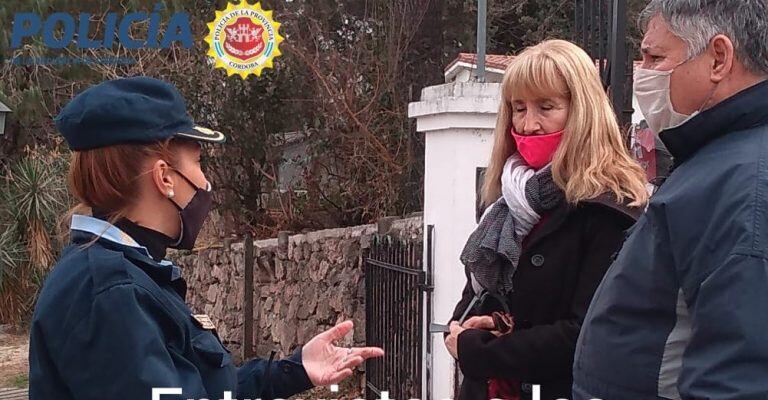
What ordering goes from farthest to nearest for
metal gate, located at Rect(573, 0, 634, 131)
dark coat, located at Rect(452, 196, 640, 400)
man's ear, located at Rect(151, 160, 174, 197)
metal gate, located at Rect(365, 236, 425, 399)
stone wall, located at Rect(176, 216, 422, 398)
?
stone wall, located at Rect(176, 216, 422, 398) → metal gate, located at Rect(365, 236, 425, 399) → metal gate, located at Rect(573, 0, 634, 131) → dark coat, located at Rect(452, 196, 640, 400) → man's ear, located at Rect(151, 160, 174, 197)

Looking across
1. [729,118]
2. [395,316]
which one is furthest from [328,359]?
[395,316]

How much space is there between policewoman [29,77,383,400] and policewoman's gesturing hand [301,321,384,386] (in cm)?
41

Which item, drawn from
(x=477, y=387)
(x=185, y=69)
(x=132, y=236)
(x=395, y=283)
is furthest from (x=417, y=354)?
(x=185, y=69)

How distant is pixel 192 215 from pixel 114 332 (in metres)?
0.44

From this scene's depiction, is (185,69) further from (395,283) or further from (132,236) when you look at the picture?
(132,236)

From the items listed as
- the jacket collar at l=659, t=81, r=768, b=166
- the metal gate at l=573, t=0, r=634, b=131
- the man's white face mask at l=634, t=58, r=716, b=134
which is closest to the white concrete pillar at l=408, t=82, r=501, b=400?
the metal gate at l=573, t=0, r=634, b=131

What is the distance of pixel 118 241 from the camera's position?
6.26ft

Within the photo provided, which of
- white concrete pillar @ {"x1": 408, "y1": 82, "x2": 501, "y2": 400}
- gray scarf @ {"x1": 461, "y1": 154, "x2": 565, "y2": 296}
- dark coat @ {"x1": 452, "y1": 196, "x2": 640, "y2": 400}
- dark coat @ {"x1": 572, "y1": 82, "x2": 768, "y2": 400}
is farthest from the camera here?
white concrete pillar @ {"x1": 408, "y1": 82, "x2": 501, "y2": 400}

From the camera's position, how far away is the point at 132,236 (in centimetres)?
196

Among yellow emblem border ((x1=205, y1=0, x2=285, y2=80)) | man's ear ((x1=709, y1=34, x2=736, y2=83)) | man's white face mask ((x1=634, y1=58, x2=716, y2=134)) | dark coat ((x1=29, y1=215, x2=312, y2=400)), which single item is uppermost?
yellow emblem border ((x1=205, y1=0, x2=285, y2=80))

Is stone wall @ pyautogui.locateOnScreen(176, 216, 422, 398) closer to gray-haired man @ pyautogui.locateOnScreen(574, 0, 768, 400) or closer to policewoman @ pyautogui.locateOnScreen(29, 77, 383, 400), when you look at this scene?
policewoman @ pyautogui.locateOnScreen(29, 77, 383, 400)

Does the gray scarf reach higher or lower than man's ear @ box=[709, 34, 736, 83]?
lower

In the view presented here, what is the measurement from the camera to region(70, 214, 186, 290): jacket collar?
1898 millimetres

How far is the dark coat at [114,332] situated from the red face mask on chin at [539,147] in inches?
43.4
